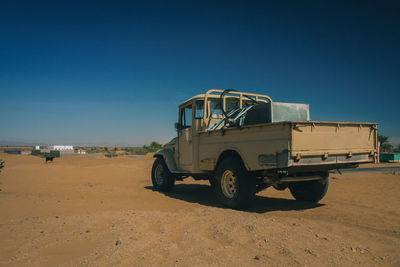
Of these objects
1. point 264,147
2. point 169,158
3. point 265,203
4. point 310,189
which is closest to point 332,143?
point 264,147

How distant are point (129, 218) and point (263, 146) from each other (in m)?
2.72

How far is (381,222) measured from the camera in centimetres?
560

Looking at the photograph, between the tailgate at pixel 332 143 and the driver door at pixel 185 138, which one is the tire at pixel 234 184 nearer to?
the tailgate at pixel 332 143

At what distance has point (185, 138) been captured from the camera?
880 cm

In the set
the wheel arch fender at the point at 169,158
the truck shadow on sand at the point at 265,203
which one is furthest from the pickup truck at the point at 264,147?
the wheel arch fender at the point at 169,158

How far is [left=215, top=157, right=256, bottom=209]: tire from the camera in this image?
6.29 meters

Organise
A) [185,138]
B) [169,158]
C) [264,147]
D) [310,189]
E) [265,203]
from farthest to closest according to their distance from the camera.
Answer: [169,158] → [185,138] → [265,203] → [310,189] → [264,147]

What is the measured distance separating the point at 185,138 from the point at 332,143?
4.14 m

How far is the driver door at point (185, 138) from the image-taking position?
8.51 m

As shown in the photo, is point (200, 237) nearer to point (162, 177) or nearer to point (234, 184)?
point (234, 184)

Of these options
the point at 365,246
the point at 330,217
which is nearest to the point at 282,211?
the point at 330,217

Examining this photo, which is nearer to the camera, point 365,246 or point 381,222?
point 365,246

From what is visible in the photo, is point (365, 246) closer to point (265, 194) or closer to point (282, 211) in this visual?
point (282, 211)

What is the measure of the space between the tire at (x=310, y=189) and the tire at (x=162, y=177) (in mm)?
3724
